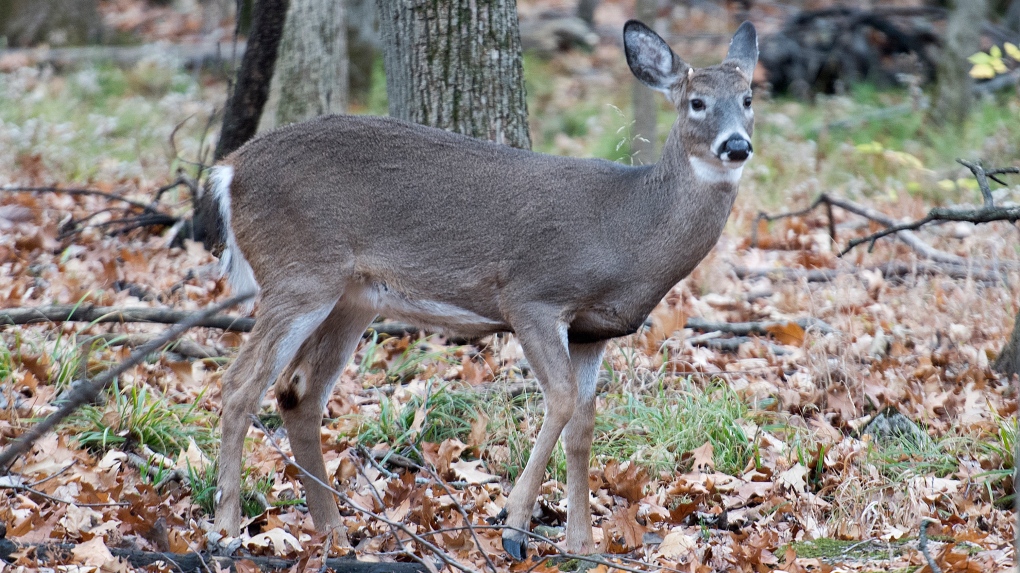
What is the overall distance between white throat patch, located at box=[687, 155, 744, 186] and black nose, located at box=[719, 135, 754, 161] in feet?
0.55

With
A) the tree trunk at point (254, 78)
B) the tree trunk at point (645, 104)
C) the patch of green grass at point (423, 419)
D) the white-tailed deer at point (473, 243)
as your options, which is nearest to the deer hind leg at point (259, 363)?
the white-tailed deer at point (473, 243)

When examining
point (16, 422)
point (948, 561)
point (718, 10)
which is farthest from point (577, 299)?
point (718, 10)

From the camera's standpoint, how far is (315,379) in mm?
4473

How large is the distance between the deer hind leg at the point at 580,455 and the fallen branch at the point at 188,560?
0.70 m

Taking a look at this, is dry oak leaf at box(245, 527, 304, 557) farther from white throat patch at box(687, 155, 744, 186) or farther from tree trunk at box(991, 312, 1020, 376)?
tree trunk at box(991, 312, 1020, 376)

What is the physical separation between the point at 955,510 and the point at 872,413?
89 cm

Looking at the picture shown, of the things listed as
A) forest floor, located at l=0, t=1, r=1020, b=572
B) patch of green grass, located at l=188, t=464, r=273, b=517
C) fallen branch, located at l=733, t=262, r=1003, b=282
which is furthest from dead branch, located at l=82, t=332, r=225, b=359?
fallen branch, located at l=733, t=262, r=1003, b=282

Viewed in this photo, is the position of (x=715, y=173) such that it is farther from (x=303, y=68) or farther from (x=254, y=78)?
(x=303, y=68)

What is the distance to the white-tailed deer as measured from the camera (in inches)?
162

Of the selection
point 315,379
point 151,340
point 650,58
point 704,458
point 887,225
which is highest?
point 650,58

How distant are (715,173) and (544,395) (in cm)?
109

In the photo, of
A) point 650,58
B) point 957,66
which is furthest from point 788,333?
point 957,66

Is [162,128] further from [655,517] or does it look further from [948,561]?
[948,561]

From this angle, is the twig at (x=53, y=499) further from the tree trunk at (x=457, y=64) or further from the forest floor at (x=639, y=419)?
the tree trunk at (x=457, y=64)
